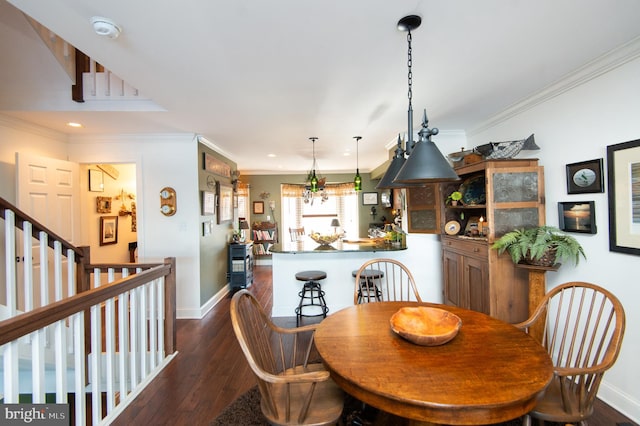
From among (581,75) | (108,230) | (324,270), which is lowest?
(324,270)

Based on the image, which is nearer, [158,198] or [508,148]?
[508,148]

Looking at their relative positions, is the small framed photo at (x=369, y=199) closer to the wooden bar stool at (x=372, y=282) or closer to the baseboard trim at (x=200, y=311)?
the wooden bar stool at (x=372, y=282)

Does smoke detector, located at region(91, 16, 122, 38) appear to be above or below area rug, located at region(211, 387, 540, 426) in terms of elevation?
above

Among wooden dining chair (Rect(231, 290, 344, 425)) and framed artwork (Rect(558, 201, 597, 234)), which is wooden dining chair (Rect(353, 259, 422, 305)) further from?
framed artwork (Rect(558, 201, 597, 234))

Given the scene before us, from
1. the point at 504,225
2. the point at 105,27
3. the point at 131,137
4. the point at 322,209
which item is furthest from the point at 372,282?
the point at 322,209

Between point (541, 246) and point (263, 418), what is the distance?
8.09 ft

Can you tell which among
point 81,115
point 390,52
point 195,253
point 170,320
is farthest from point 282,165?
point 390,52

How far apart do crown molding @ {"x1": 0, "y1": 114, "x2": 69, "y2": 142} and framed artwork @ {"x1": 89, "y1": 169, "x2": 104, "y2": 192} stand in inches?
34.8

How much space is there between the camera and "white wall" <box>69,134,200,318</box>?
148 inches

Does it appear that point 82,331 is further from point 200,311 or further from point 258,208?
point 258,208

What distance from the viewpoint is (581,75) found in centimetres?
214

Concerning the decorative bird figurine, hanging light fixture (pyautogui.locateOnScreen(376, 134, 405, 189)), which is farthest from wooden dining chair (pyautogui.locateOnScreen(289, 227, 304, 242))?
hanging light fixture (pyautogui.locateOnScreen(376, 134, 405, 189))

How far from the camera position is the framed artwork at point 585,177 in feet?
6.77

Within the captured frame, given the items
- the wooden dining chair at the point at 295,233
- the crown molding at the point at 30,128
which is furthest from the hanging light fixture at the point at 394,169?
the wooden dining chair at the point at 295,233
